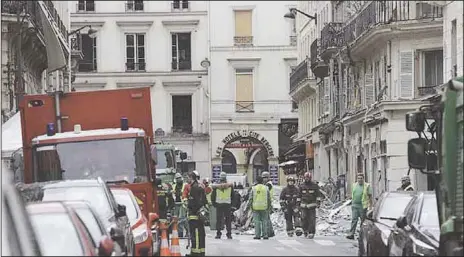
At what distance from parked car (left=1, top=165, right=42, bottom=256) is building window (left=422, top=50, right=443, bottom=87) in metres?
27.5

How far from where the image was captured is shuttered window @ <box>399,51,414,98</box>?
114ft

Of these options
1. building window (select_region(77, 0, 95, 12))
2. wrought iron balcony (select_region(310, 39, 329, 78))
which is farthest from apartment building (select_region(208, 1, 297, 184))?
wrought iron balcony (select_region(310, 39, 329, 78))

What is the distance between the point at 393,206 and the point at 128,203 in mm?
4344

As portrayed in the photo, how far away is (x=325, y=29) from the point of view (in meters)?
45.9

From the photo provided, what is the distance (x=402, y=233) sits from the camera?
1438cm

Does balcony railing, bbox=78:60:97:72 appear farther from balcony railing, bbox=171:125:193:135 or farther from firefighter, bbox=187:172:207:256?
firefighter, bbox=187:172:207:256

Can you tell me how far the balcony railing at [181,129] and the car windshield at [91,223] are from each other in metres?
55.9

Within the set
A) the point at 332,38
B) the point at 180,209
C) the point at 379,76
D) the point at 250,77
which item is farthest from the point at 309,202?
the point at 250,77

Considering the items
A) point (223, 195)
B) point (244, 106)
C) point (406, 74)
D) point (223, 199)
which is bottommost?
point (223, 199)

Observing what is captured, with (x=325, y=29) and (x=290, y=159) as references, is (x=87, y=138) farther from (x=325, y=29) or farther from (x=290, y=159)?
(x=290, y=159)

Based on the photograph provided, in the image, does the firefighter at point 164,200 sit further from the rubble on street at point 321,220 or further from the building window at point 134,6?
the building window at point 134,6

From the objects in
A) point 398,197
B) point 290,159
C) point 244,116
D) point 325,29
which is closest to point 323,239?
point 398,197

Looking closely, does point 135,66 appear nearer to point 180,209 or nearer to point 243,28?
point 243,28

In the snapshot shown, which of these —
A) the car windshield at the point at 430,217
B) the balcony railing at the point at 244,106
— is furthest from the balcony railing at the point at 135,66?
the car windshield at the point at 430,217
